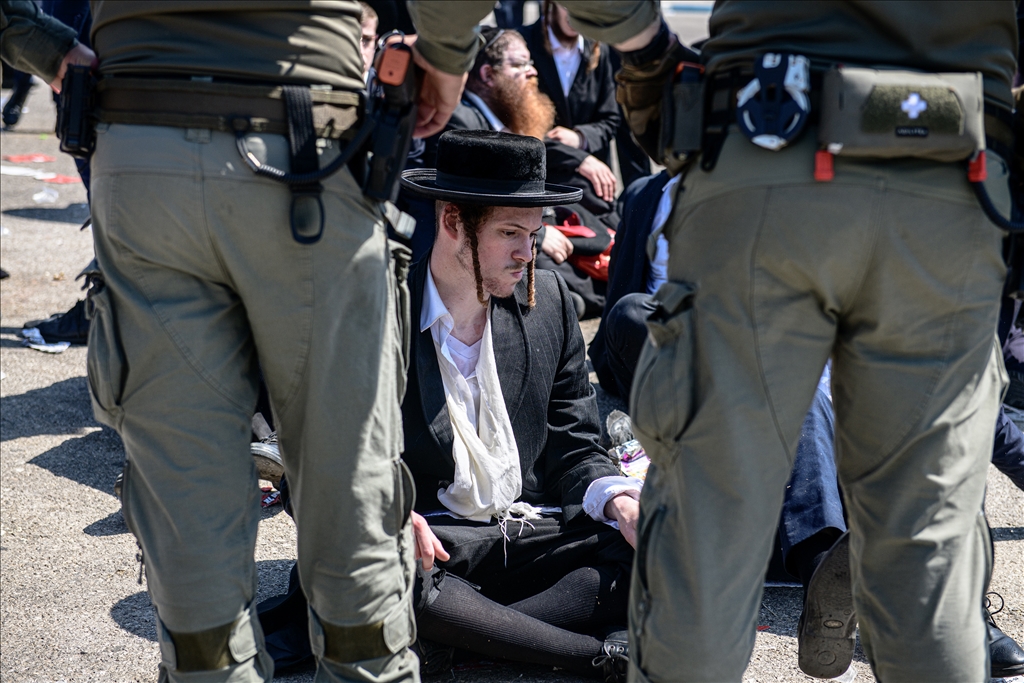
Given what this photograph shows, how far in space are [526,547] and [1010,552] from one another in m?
1.71

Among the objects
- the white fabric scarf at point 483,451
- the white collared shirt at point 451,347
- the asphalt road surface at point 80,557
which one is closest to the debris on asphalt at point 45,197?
the asphalt road surface at point 80,557

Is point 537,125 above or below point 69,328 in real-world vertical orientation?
above

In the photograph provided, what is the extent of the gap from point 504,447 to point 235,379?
3.69 ft

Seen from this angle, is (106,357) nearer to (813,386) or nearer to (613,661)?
(813,386)

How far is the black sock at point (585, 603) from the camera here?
9.00ft

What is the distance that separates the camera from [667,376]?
162 centimetres

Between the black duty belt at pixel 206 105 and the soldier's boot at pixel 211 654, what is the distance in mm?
849

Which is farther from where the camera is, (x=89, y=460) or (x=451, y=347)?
(x=89, y=460)

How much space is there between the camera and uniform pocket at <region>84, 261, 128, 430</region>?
1.73 m

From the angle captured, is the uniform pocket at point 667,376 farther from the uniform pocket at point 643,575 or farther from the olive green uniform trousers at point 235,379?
the olive green uniform trousers at point 235,379

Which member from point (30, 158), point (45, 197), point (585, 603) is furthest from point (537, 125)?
point (30, 158)

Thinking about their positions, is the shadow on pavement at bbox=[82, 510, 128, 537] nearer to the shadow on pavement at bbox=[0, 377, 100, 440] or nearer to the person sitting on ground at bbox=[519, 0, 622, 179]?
the shadow on pavement at bbox=[0, 377, 100, 440]

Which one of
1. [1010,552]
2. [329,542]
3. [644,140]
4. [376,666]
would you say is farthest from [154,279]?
[1010,552]

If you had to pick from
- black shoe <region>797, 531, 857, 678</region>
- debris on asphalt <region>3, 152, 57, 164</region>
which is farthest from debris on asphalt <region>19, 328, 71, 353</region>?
debris on asphalt <region>3, 152, 57, 164</region>
